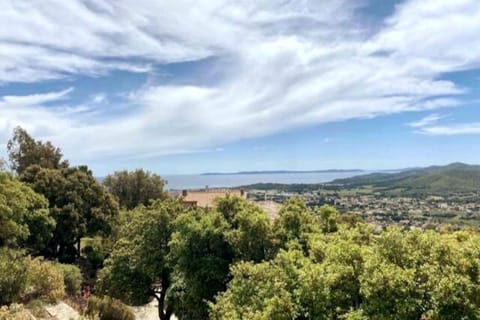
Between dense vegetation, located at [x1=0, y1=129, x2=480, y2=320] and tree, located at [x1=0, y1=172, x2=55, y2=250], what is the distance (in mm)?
64

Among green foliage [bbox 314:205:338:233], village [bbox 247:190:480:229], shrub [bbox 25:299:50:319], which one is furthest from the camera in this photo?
village [bbox 247:190:480:229]

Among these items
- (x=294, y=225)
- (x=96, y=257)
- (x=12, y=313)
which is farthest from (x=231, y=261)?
(x=96, y=257)

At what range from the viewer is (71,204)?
2628cm

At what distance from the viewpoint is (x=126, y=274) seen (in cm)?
1862

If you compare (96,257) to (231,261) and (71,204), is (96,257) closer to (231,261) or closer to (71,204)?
(71,204)

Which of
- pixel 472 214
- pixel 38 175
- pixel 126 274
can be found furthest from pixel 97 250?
pixel 472 214

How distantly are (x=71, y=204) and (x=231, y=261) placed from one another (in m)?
15.5

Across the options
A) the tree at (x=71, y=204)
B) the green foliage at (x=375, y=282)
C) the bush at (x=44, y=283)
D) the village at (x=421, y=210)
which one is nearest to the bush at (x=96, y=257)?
the tree at (x=71, y=204)

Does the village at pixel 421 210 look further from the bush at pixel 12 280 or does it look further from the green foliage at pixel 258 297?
the green foliage at pixel 258 297

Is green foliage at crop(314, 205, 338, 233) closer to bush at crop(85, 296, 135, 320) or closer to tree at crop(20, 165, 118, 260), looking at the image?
bush at crop(85, 296, 135, 320)

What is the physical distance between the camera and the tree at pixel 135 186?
41250 millimetres

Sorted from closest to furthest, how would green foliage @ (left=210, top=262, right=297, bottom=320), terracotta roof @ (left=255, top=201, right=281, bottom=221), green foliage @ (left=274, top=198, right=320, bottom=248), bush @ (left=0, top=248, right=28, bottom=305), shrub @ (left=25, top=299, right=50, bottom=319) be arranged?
green foliage @ (left=210, top=262, right=297, bottom=320), green foliage @ (left=274, top=198, right=320, bottom=248), shrub @ (left=25, top=299, right=50, bottom=319), bush @ (left=0, top=248, right=28, bottom=305), terracotta roof @ (left=255, top=201, right=281, bottom=221)

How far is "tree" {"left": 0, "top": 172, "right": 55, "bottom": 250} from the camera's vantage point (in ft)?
53.4

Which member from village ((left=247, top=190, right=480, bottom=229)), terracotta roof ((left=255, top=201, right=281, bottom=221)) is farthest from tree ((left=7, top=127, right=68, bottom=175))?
village ((left=247, top=190, right=480, bottom=229))
